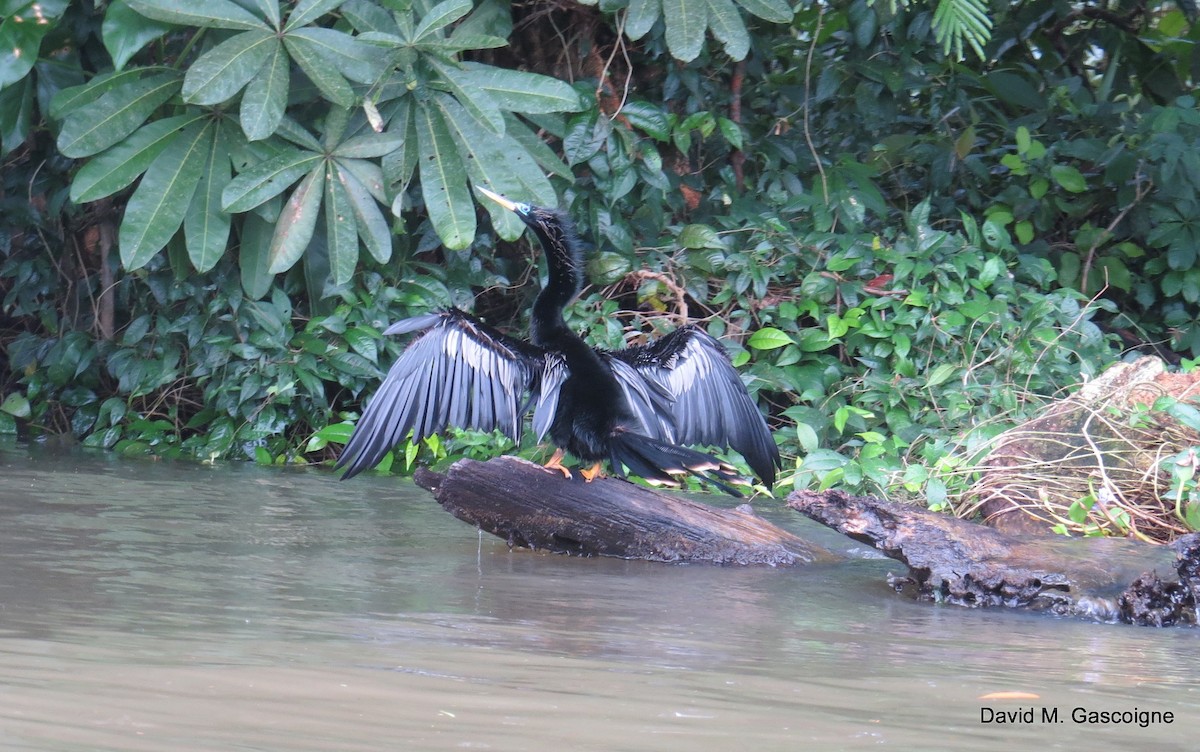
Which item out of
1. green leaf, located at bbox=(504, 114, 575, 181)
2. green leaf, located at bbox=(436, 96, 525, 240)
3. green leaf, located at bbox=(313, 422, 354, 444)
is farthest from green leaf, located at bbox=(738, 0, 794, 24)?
green leaf, located at bbox=(313, 422, 354, 444)

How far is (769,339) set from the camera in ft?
20.4

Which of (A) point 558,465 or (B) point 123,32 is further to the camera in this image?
(B) point 123,32

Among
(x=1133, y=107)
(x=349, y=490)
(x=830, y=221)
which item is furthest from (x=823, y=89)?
(x=349, y=490)

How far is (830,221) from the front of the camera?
22.2 feet

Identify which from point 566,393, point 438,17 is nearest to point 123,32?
point 438,17

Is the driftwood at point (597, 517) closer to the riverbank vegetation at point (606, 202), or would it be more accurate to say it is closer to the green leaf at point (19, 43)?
the riverbank vegetation at point (606, 202)

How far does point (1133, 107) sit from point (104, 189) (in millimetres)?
6081

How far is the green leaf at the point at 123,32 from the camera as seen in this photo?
15.9 feet

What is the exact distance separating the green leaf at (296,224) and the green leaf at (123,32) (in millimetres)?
824

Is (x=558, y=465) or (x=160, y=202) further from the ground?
(x=160, y=202)

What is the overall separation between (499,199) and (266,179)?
109 centimetres

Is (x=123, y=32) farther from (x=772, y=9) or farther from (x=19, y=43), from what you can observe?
(x=772, y=9)

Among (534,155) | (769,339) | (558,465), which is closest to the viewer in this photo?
(558,465)

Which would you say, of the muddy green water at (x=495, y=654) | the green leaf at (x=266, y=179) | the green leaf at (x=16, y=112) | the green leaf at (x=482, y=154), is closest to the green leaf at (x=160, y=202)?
the green leaf at (x=266, y=179)
